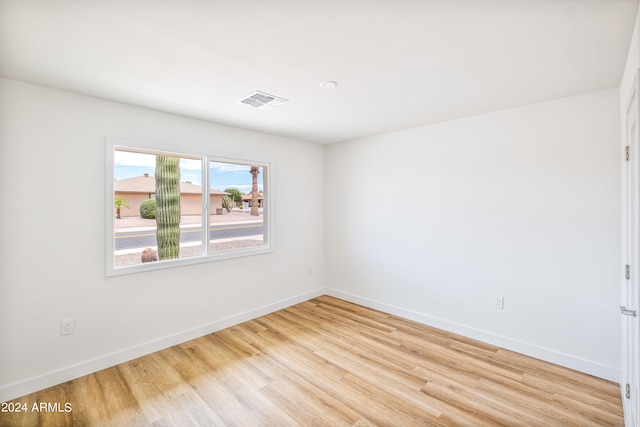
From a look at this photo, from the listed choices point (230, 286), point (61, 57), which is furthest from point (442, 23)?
point (230, 286)

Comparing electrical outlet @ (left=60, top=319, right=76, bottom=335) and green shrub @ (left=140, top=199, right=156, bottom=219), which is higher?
green shrub @ (left=140, top=199, right=156, bottom=219)

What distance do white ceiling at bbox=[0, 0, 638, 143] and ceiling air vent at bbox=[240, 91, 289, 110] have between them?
10 centimetres

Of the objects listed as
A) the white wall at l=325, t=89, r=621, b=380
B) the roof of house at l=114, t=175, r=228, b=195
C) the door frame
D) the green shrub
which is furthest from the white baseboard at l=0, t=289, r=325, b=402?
the door frame

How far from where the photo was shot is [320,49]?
1.80 m

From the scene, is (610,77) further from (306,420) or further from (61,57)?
(61,57)

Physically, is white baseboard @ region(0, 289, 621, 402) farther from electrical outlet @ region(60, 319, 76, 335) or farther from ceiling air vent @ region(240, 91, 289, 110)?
ceiling air vent @ region(240, 91, 289, 110)

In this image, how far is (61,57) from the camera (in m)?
1.88

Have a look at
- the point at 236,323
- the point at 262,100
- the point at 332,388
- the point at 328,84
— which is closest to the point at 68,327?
the point at 236,323

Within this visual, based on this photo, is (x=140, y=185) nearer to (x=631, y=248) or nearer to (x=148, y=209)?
(x=148, y=209)

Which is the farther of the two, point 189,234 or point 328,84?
point 189,234

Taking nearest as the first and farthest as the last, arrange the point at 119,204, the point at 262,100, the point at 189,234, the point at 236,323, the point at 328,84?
1. the point at 328,84
2. the point at 262,100
3. the point at 119,204
4. the point at 189,234
5. the point at 236,323

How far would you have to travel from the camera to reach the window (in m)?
2.79

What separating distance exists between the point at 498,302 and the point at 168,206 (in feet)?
11.8

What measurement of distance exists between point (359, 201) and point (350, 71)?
92.9 inches
